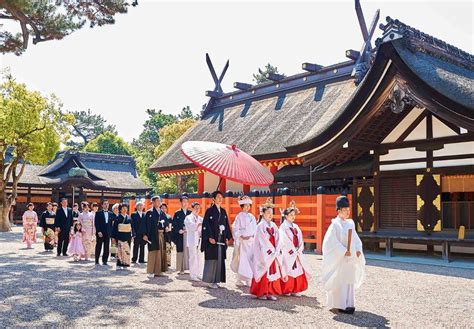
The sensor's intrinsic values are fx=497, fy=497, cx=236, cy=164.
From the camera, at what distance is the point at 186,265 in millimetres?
11117

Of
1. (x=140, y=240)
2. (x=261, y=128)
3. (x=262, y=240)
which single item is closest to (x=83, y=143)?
(x=261, y=128)

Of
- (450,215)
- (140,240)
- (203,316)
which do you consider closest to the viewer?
(203,316)

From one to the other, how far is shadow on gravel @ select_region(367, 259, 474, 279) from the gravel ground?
1.5 inches

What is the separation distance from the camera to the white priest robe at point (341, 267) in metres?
6.64

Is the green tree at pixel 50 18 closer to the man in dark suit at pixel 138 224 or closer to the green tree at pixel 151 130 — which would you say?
the man in dark suit at pixel 138 224

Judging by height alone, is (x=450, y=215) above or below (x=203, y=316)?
above

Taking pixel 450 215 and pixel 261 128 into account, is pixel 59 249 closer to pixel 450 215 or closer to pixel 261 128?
pixel 261 128

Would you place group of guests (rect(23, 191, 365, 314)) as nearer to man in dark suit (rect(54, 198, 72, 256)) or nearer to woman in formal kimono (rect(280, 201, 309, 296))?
woman in formal kimono (rect(280, 201, 309, 296))

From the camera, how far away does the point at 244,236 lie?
8797mm

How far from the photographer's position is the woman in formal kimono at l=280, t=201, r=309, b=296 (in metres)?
7.91

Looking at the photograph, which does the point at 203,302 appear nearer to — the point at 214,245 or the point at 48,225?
the point at 214,245

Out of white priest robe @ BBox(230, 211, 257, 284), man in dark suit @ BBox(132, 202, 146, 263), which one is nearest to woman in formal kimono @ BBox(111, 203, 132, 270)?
man in dark suit @ BBox(132, 202, 146, 263)

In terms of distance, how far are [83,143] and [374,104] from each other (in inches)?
3126

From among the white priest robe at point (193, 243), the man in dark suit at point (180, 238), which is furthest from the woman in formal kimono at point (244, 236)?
the man in dark suit at point (180, 238)
